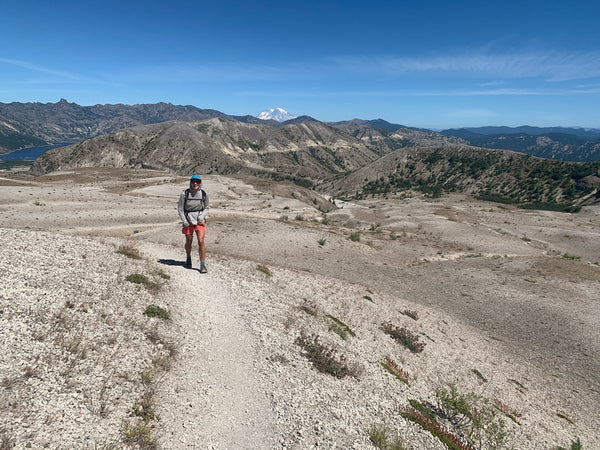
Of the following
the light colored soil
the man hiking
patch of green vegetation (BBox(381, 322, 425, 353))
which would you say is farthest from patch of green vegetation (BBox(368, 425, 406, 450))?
the man hiking

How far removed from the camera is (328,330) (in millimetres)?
13828

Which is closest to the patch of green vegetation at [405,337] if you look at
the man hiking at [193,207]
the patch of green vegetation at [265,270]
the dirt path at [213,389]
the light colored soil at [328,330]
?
the light colored soil at [328,330]

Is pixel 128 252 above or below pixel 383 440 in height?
above

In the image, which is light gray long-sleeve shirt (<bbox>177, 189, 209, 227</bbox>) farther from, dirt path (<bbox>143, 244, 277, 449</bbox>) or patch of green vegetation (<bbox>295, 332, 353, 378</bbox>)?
patch of green vegetation (<bbox>295, 332, 353, 378</bbox>)

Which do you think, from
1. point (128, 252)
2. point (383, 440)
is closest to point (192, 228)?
point (128, 252)

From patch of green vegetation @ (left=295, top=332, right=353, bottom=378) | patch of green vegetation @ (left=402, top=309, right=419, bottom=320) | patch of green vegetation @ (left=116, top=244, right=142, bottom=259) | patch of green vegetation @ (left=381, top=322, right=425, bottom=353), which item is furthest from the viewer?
patch of green vegetation @ (left=402, top=309, right=419, bottom=320)

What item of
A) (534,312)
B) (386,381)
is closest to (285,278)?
(386,381)

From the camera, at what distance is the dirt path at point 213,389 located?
254 inches

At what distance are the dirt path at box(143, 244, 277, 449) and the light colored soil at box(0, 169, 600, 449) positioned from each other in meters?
0.04

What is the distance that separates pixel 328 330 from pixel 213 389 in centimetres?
703

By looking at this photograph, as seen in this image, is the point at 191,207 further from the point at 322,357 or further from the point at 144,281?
the point at 322,357

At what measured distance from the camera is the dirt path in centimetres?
645

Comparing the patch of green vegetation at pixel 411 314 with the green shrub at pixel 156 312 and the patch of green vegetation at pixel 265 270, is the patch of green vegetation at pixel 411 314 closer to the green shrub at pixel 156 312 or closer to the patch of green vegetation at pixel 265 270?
the patch of green vegetation at pixel 265 270

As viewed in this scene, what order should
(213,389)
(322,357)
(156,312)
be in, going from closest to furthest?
(213,389)
(156,312)
(322,357)
